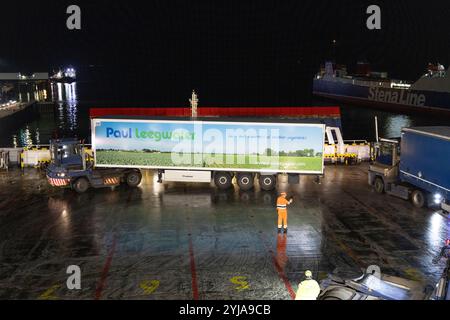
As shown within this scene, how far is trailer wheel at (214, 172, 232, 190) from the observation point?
976 inches

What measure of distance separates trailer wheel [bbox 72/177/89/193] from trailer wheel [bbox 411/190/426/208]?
16142mm

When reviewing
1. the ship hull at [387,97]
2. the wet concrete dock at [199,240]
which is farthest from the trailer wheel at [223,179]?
the ship hull at [387,97]

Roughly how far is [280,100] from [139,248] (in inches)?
4917

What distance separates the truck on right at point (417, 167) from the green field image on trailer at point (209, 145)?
3464 mm

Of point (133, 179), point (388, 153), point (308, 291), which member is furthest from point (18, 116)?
point (308, 291)

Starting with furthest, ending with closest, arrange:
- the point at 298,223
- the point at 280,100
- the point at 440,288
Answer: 1. the point at 280,100
2. the point at 298,223
3. the point at 440,288

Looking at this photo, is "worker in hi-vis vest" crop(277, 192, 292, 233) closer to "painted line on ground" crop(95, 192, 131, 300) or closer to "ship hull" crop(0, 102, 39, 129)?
"painted line on ground" crop(95, 192, 131, 300)

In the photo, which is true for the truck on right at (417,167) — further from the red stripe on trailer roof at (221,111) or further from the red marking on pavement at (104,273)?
the red marking on pavement at (104,273)

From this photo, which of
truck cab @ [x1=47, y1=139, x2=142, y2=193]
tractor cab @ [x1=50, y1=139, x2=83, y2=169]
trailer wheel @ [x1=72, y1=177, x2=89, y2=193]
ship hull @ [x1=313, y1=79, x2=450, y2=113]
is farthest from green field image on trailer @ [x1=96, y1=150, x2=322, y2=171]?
ship hull @ [x1=313, y1=79, x2=450, y2=113]

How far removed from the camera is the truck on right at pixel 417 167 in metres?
19.7
